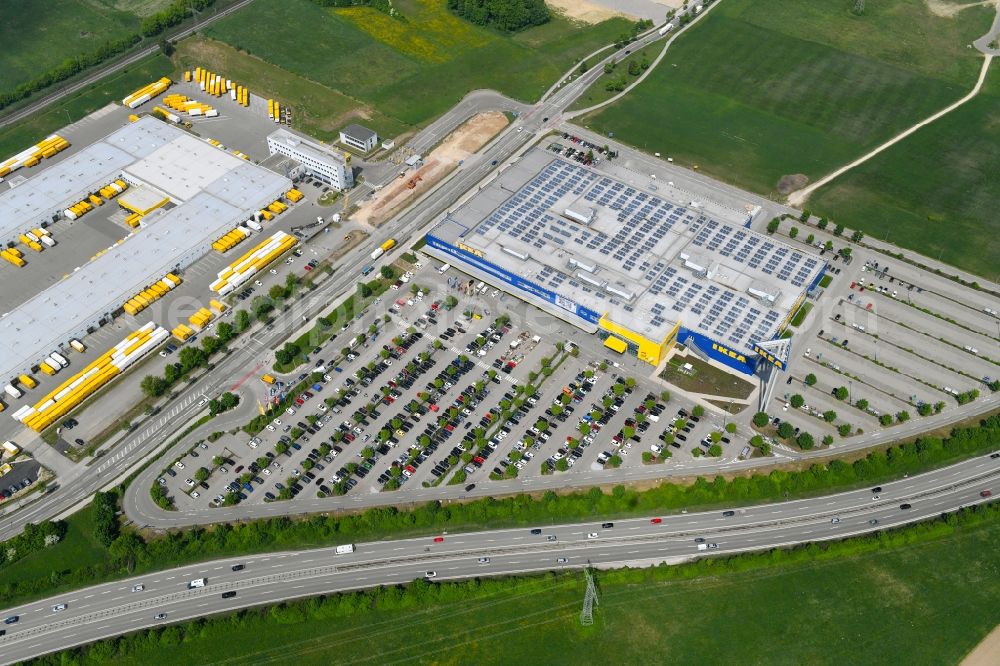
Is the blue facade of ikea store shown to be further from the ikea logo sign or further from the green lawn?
the green lawn

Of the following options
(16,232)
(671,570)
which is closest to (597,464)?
(671,570)

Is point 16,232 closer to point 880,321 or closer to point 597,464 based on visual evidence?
point 597,464

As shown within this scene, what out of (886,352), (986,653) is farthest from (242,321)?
(986,653)

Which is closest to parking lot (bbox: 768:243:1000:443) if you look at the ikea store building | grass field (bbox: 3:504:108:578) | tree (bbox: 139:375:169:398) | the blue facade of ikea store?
the ikea store building

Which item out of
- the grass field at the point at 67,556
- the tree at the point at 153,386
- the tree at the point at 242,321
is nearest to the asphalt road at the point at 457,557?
the grass field at the point at 67,556

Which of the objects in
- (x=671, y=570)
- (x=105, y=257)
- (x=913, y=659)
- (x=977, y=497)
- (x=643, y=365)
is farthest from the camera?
(x=105, y=257)

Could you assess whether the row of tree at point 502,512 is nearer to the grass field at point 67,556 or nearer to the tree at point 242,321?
the grass field at point 67,556

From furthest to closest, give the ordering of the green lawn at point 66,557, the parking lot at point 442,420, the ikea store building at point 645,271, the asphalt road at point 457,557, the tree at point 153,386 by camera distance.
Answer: the ikea store building at point 645,271 < the tree at point 153,386 < the parking lot at point 442,420 < the green lawn at point 66,557 < the asphalt road at point 457,557
